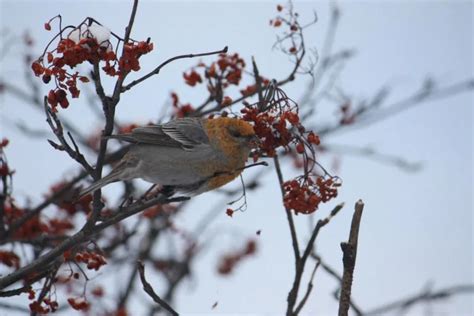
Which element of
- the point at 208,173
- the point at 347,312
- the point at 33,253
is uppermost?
the point at 208,173

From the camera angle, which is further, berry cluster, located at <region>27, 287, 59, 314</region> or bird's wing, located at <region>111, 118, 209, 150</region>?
bird's wing, located at <region>111, 118, 209, 150</region>

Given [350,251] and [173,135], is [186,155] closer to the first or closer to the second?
[173,135]

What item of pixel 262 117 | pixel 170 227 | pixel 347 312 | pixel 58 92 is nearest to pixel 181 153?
pixel 262 117

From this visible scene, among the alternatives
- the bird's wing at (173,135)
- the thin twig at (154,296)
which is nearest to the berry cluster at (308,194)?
the thin twig at (154,296)

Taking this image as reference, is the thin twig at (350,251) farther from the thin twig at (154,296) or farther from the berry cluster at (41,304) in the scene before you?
the berry cluster at (41,304)

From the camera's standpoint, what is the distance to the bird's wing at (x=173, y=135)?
4.15 meters

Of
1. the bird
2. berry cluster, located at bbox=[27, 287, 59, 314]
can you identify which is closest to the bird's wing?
the bird

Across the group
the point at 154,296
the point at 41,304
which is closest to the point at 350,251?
the point at 154,296

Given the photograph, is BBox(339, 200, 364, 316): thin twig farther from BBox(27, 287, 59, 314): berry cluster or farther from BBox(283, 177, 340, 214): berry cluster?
BBox(27, 287, 59, 314): berry cluster

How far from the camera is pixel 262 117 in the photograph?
133 inches

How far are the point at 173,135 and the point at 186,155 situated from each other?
217 millimetres

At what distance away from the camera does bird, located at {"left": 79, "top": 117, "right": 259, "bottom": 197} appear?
3922 millimetres

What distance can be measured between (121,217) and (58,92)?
64cm

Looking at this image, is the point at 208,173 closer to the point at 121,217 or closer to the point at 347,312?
the point at 121,217
